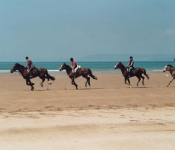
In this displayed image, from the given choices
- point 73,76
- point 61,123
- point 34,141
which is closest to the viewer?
point 34,141

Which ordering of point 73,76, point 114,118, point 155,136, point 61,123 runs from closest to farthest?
point 155,136
point 61,123
point 114,118
point 73,76

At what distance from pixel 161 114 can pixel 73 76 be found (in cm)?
1196

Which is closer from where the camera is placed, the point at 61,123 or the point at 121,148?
the point at 121,148

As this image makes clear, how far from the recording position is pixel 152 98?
54.9ft

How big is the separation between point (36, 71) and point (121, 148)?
1620cm

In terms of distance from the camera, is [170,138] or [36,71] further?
[36,71]

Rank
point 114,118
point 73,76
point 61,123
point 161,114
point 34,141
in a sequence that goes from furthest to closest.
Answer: point 73,76
point 161,114
point 114,118
point 61,123
point 34,141

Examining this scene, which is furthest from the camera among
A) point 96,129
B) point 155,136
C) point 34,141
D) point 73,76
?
point 73,76

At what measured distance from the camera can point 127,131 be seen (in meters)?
8.66

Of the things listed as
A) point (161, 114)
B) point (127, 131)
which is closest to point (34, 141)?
point (127, 131)

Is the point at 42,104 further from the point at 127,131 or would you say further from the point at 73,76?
the point at 73,76

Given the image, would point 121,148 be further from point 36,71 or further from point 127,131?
point 36,71

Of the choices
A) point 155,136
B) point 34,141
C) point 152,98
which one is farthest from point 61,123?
point 152,98

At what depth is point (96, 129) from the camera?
28.6ft
